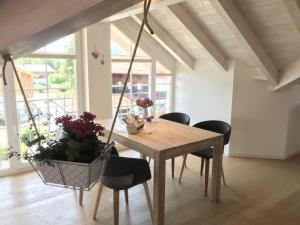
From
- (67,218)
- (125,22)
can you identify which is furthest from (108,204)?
(125,22)

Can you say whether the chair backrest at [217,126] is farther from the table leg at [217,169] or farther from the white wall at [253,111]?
the white wall at [253,111]

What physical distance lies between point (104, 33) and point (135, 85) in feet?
3.59

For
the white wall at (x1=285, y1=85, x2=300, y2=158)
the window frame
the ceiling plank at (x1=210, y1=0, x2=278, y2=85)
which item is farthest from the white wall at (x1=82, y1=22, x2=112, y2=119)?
the white wall at (x1=285, y1=85, x2=300, y2=158)

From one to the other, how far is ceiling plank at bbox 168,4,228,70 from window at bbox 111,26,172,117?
46.0 inches

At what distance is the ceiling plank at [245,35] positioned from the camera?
2.71 m

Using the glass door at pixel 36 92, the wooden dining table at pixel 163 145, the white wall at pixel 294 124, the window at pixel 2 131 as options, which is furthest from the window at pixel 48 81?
the white wall at pixel 294 124

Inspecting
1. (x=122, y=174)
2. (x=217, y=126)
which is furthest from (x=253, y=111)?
(x=122, y=174)

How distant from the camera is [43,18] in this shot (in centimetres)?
53

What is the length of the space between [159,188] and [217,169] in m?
0.83

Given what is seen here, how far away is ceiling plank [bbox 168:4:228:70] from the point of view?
3332 millimetres

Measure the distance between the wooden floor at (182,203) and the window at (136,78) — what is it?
1.70 m

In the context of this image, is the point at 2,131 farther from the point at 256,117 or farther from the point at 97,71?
the point at 256,117

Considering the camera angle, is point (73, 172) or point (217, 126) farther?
point (217, 126)

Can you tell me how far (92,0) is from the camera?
0.50 metres
